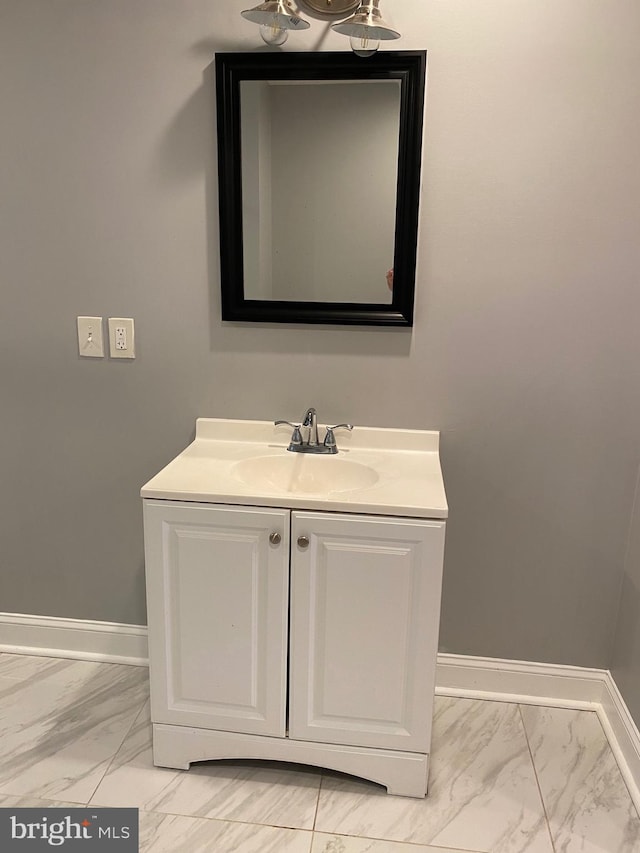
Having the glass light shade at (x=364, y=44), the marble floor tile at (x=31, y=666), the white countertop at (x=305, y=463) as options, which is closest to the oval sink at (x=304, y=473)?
the white countertop at (x=305, y=463)

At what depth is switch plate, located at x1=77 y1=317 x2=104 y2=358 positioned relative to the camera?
7.05 ft

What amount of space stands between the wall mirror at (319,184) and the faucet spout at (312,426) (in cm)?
28

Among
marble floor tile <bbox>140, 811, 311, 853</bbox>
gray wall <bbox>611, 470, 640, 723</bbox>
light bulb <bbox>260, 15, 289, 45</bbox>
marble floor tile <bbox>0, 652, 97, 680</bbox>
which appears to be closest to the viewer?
marble floor tile <bbox>140, 811, 311, 853</bbox>

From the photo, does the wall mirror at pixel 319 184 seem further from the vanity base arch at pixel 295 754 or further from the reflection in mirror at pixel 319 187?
the vanity base arch at pixel 295 754

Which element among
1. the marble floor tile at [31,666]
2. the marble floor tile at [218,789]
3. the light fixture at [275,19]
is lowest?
the marble floor tile at [218,789]

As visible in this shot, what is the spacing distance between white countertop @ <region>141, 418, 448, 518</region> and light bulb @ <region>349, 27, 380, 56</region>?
40.1 inches

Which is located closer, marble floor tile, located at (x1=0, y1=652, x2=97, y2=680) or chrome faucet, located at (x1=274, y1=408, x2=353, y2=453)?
chrome faucet, located at (x1=274, y1=408, x2=353, y2=453)

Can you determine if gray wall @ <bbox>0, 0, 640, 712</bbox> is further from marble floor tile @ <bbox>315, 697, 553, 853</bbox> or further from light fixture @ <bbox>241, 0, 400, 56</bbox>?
marble floor tile @ <bbox>315, 697, 553, 853</bbox>

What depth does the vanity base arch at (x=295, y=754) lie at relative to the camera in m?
1.83

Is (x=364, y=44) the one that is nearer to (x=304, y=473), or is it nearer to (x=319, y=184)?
A: (x=319, y=184)

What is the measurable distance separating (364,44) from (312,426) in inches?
40.2

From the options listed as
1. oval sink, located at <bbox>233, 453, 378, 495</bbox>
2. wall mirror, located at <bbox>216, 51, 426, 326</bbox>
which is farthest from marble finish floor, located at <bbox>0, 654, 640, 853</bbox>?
wall mirror, located at <bbox>216, 51, 426, 326</bbox>

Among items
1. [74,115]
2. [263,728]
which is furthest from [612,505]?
[74,115]

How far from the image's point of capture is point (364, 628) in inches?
68.6
